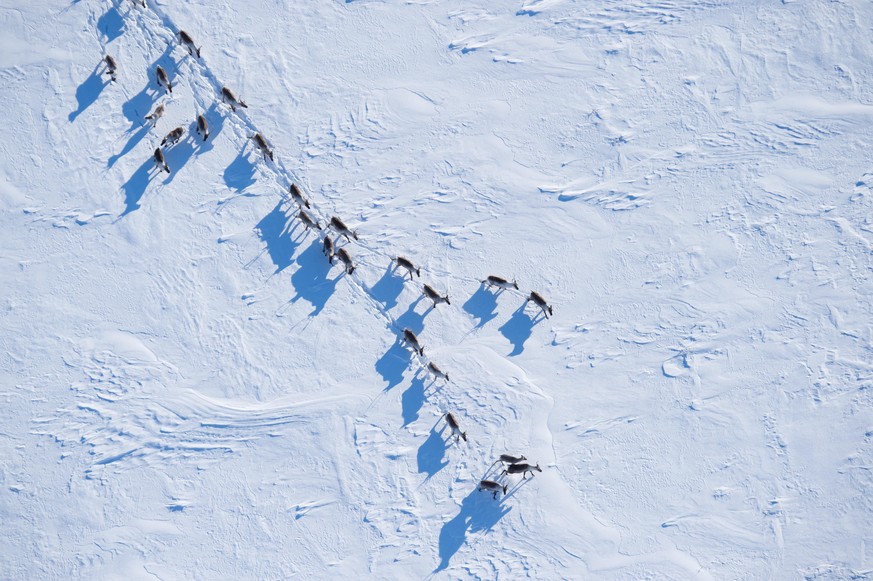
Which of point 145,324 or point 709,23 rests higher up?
point 709,23

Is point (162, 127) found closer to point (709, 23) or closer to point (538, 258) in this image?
point (538, 258)

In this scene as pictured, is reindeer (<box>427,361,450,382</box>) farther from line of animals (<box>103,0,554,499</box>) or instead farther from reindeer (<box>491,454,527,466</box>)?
reindeer (<box>491,454,527,466</box>)

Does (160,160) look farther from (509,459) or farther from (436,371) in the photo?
(509,459)

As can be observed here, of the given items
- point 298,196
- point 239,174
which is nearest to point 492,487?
point 298,196

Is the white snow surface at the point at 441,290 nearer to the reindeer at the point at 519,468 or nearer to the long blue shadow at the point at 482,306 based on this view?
the long blue shadow at the point at 482,306

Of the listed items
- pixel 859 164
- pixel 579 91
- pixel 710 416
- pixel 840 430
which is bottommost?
pixel 710 416

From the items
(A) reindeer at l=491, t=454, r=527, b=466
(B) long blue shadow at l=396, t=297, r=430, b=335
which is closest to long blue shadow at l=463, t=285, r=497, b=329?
(B) long blue shadow at l=396, t=297, r=430, b=335

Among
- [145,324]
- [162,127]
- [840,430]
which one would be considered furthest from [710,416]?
[162,127]

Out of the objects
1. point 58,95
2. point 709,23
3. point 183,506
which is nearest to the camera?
point 183,506
